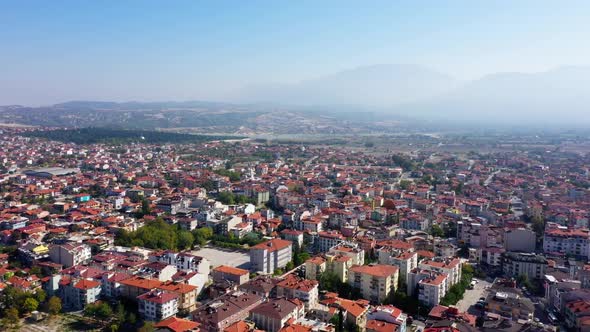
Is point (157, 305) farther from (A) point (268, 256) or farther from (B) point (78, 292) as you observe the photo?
(A) point (268, 256)

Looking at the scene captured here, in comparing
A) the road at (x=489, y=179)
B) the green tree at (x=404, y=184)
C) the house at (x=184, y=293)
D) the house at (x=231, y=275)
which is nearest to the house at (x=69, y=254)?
the house at (x=184, y=293)

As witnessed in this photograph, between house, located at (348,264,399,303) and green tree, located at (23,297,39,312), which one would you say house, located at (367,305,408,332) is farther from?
green tree, located at (23,297,39,312)

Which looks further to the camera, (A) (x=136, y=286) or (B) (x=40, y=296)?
(A) (x=136, y=286)

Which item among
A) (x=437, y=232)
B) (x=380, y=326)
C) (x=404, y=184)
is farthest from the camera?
(x=404, y=184)

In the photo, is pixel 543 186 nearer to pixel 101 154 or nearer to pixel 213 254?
pixel 213 254

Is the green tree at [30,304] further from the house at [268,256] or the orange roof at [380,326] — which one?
the orange roof at [380,326]

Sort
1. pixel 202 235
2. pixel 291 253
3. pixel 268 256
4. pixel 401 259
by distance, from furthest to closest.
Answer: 1. pixel 202 235
2. pixel 291 253
3. pixel 268 256
4. pixel 401 259

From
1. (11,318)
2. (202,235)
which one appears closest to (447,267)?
(202,235)
